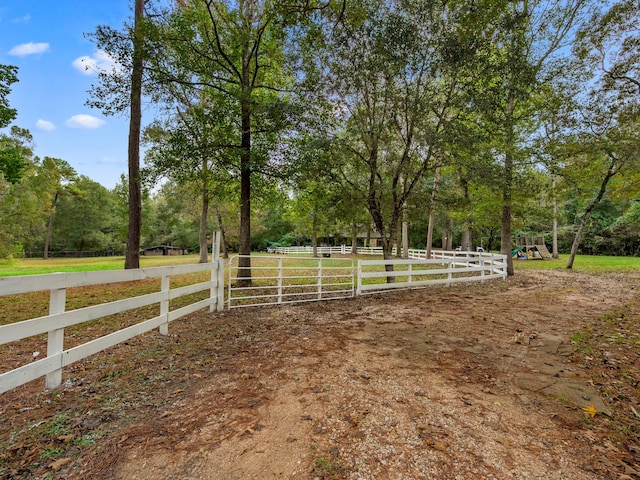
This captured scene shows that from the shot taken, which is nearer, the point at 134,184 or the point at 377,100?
the point at 377,100

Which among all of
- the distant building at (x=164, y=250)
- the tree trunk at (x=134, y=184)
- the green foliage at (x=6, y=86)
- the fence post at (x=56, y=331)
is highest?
the green foliage at (x=6, y=86)

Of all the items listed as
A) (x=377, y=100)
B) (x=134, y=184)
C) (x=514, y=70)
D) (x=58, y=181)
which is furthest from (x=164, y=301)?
(x=58, y=181)

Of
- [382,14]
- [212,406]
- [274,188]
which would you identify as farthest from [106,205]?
[212,406]

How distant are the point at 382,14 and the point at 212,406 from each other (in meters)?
9.53

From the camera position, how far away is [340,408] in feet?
8.86

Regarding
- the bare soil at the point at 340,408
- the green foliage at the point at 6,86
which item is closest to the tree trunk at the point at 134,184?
the green foliage at the point at 6,86

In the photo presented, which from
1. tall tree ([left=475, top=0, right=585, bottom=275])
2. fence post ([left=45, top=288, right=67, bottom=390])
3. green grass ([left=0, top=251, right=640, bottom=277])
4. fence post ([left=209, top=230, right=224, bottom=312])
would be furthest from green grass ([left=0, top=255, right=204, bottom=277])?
tall tree ([left=475, top=0, right=585, bottom=275])

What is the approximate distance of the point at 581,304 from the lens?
23.8 feet

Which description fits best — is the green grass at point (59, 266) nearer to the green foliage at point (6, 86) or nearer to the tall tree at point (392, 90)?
the green foliage at point (6, 86)

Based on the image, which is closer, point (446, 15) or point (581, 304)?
point (581, 304)

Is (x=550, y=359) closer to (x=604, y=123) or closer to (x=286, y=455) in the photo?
(x=286, y=455)

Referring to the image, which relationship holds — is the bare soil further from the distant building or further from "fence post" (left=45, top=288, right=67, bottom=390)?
the distant building

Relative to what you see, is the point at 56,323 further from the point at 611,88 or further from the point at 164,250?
the point at 164,250

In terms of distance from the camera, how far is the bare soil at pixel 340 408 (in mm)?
2021
